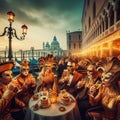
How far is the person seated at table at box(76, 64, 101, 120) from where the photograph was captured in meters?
4.05

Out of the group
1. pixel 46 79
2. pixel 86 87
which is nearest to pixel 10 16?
pixel 46 79

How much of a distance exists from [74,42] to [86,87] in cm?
4969

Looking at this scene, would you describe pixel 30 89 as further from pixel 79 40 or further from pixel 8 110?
pixel 79 40

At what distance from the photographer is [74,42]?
53.1 meters

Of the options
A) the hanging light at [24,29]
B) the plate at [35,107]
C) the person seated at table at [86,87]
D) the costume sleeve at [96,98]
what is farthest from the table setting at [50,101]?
the hanging light at [24,29]

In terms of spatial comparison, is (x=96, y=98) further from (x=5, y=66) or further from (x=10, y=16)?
(x=10, y=16)

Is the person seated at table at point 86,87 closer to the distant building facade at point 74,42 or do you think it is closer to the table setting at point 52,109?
the table setting at point 52,109

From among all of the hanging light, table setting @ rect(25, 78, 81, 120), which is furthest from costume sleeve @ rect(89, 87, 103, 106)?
the hanging light

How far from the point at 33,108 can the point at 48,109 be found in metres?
0.34

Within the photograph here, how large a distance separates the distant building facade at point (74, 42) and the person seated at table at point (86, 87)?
4727cm

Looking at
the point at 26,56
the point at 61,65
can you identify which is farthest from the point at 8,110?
the point at 26,56

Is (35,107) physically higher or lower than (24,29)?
lower

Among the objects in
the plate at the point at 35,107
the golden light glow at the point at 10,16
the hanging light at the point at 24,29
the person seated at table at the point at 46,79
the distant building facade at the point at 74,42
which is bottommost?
the plate at the point at 35,107

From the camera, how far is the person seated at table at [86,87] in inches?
160
